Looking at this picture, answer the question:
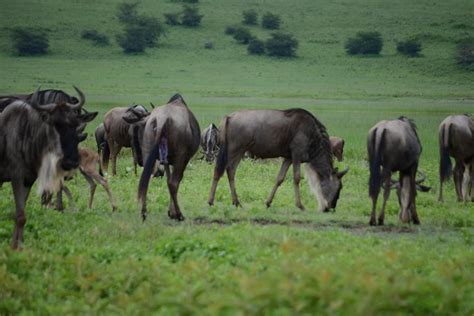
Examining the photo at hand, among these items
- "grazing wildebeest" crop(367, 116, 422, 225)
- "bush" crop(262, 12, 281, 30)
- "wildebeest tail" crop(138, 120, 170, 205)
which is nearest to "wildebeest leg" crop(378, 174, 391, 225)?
"grazing wildebeest" crop(367, 116, 422, 225)

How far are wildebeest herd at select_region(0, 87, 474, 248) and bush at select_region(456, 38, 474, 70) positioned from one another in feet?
177

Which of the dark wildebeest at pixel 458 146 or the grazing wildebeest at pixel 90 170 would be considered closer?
the grazing wildebeest at pixel 90 170

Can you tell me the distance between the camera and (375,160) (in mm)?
13148

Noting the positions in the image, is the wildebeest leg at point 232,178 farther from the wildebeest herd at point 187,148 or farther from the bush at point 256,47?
the bush at point 256,47

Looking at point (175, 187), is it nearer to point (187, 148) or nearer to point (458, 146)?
point (187, 148)

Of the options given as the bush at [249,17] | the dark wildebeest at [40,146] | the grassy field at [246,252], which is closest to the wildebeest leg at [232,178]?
the grassy field at [246,252]

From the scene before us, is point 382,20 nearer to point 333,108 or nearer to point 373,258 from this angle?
point 333,108

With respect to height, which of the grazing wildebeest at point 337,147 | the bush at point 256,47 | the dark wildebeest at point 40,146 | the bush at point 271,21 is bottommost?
the bush at point 256,47

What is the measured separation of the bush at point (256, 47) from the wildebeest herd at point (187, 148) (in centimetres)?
5975

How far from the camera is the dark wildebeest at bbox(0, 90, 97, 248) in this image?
10.6 m

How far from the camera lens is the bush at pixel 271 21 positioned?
8769cm

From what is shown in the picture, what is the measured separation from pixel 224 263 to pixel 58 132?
2748 millimetres

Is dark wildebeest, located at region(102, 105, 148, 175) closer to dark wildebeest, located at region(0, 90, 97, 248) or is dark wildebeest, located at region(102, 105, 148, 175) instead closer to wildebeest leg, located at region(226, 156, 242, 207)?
wildebeest leg, located at region(226, 156, 242, 207)

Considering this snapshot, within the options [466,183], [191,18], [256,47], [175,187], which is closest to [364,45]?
[256,47]
